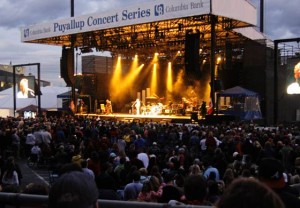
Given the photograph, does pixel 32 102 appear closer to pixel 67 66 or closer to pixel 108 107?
pixel 108 107

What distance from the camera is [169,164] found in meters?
8.62

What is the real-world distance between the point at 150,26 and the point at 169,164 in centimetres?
1890

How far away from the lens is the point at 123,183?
25.5ft

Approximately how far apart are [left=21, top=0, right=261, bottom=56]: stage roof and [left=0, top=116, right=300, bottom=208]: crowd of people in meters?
7.62

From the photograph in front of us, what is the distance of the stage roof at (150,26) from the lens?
2228 centimetres

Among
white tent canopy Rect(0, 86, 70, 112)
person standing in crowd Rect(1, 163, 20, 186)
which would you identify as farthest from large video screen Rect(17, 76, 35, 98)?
person standing in crowd Rect(1, 163, 20, 186)

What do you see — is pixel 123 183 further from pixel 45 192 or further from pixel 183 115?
pixel 183 115

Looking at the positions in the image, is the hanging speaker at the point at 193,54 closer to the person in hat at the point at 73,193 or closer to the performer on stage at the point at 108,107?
the performer on stage at the point at 108,107

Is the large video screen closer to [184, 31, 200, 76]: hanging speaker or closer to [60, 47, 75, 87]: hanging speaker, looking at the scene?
[60, 47, 75, 87]: hanging speaker

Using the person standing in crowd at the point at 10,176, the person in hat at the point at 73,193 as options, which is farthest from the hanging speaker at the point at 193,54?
the person in hat at the point at 73,193

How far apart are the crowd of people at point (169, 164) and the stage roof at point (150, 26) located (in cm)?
762

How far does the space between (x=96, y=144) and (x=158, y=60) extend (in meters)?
24.5

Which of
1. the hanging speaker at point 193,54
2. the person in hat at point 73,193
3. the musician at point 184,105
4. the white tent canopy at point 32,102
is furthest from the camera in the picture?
the white tent canopy at point 32,102

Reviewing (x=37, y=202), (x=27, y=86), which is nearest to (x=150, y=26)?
(x=27, y=86)
